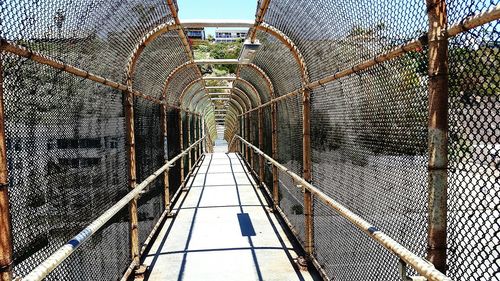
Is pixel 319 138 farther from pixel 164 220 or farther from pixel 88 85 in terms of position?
pixel 164 220

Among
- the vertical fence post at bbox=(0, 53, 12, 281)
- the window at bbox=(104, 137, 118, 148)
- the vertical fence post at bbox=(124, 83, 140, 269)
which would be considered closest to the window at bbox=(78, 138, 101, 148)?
the window at bbox=(104, 137, 118, 148)

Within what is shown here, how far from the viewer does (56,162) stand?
7.59ft

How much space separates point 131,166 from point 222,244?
66.0 inches

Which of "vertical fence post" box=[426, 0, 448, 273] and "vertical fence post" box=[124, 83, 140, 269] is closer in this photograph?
"vertical fence post" box=[426, 0, 448, 273]

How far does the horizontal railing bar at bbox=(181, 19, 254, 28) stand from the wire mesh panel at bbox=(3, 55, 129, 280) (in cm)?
169

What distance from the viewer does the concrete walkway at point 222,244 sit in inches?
169

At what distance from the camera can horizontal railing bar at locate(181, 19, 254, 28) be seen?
486 cm

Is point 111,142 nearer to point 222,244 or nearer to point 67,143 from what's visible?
point 67,143

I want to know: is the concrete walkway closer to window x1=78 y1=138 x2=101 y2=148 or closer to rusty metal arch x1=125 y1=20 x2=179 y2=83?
window x1=78 y1=138 x2=101 y2=148

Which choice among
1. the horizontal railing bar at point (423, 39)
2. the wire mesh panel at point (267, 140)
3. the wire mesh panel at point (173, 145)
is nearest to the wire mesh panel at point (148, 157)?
the wire mesh panel at point (173, 145)

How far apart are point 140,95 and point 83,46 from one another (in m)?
1.96

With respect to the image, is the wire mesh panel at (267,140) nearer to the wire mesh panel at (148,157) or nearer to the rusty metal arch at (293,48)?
the wire mesh panel at (148,157)

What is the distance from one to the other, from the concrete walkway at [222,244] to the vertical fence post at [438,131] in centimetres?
266

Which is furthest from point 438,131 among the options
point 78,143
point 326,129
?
point 78,143
